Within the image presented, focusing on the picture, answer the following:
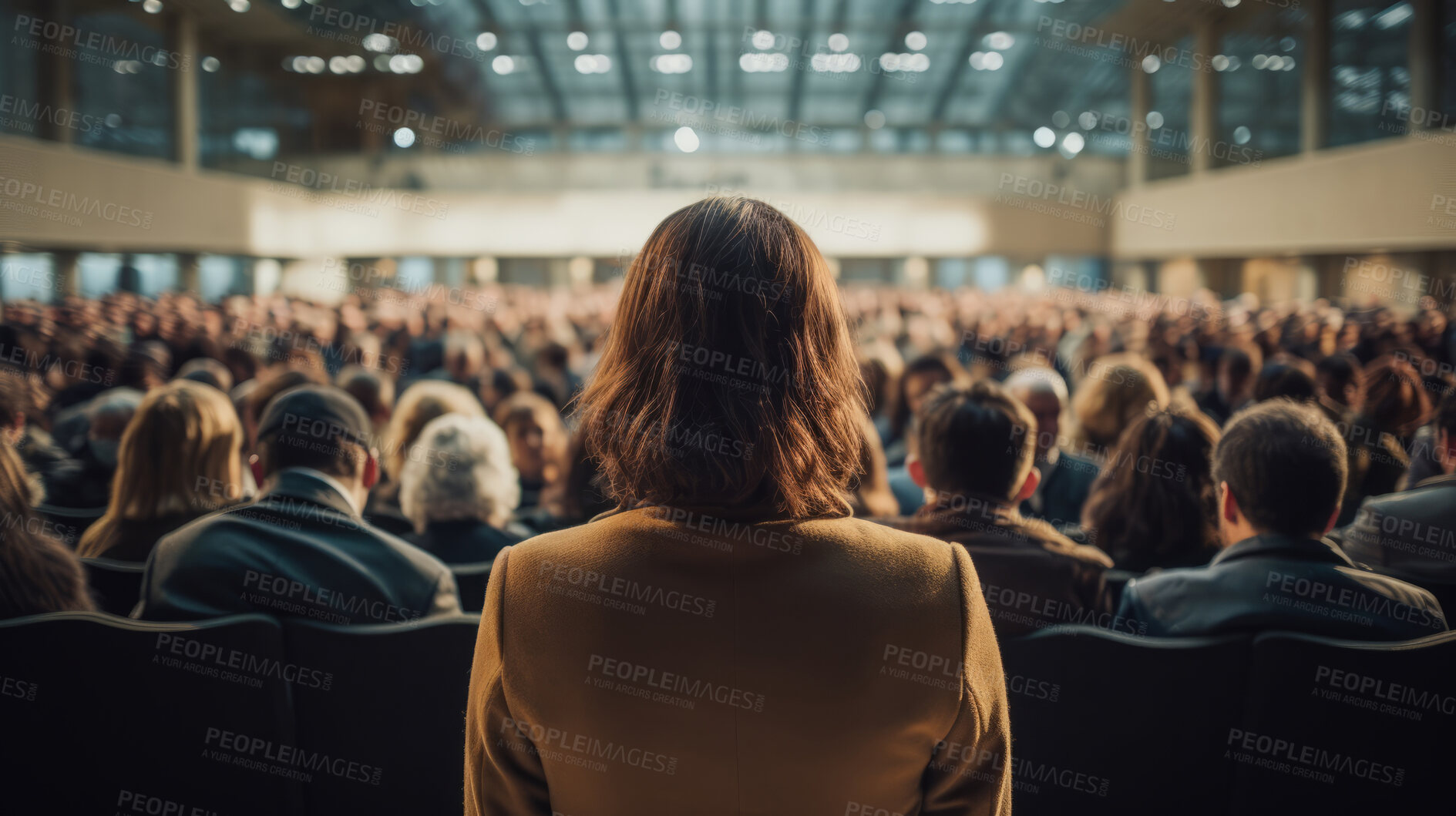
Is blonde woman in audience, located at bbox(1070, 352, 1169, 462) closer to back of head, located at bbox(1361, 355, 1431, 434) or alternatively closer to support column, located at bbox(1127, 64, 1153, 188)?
back of head, located at bbox(1361, 355, 1431, 434)

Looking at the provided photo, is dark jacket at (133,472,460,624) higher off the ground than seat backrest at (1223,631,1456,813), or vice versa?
dark jacket at (133,472,460,624)

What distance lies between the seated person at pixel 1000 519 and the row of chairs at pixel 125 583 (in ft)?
4.53

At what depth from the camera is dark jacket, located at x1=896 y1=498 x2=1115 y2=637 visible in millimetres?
2787

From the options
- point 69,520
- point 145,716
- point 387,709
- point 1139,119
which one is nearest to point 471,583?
point 387,709

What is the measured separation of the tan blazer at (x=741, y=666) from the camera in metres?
1.17

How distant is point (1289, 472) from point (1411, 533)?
3.88 feet

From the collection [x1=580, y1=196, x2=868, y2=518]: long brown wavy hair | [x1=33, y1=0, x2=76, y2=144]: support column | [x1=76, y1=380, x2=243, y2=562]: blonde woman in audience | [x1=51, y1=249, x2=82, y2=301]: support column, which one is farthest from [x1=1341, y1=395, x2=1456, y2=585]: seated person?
[x1=33, y1=0, x2=76, y2=144]: support column

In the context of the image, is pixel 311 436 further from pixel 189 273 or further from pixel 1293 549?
pixel 189 273

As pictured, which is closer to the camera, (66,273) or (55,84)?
(55,84)

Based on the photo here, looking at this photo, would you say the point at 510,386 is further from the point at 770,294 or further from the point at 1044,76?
the point at 1044,76

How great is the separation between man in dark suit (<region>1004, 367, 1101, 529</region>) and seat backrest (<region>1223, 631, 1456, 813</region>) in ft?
7.37

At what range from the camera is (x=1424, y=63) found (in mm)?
16625

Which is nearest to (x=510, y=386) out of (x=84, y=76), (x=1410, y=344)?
(x=1410, y=344)

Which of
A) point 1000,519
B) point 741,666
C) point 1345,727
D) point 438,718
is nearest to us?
point 741,666
